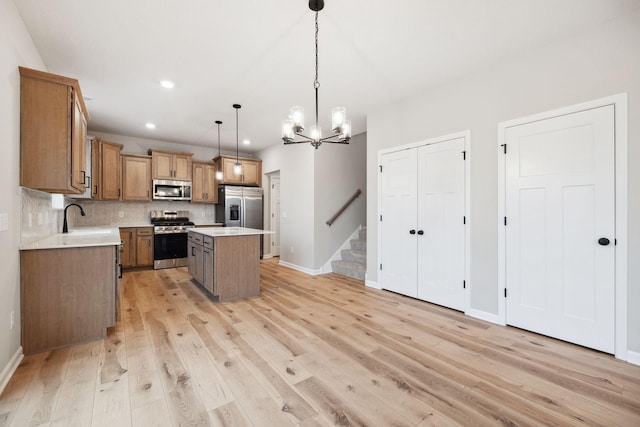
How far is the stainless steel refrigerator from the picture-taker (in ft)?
21.0

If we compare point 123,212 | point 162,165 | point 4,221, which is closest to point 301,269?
point 162,165

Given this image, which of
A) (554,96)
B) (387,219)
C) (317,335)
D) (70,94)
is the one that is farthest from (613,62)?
(70,94)

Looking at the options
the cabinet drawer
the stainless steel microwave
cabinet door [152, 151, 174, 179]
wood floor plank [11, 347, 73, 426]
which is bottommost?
wood floor plank [11, 347, 73, 426]

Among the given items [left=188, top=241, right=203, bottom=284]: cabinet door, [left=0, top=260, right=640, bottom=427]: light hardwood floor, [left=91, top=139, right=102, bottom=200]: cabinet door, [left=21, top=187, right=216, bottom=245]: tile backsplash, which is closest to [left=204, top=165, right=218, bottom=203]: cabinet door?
[left=21, top=187, right=216, bottom=245]: tile backsplash

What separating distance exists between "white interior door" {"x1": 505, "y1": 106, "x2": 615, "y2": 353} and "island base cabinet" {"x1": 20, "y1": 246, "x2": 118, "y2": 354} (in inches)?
158

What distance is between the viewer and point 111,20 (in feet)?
7.61

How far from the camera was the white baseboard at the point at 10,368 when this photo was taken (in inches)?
73.1

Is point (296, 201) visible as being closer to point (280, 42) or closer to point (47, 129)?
point (280, 42)

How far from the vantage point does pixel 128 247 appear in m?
5.39

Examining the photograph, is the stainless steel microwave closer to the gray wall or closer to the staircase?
the gray wall

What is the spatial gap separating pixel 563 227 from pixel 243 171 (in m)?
5.98

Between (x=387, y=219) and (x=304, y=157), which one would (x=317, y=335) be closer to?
(x=387, y=219)

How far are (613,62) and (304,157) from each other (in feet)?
14.0

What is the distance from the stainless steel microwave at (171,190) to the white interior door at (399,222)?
442cm
